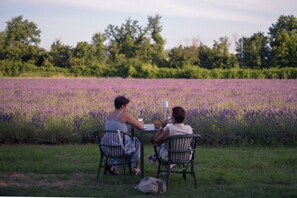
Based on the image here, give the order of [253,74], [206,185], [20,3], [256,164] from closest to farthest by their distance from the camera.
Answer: [206,185]
[256,164]
[20,3]
[253,74]

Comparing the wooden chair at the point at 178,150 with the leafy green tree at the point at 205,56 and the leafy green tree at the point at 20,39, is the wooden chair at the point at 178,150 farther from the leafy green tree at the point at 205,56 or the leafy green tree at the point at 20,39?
the leafy green tree at the point at 20,39

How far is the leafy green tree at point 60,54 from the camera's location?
6528 millimetres

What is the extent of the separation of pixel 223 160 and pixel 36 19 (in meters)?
3.08

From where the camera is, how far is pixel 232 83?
8875mm

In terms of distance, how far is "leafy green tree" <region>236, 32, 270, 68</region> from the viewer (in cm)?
642

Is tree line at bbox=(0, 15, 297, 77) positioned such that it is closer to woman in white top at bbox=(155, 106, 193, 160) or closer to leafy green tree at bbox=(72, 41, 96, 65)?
leafy green tree at bbox=(72, 41, 96, 65)

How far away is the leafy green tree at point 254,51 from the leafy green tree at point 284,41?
0.11 metres

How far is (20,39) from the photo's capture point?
21.3ft

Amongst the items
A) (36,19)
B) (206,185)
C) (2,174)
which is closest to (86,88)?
(36,19)

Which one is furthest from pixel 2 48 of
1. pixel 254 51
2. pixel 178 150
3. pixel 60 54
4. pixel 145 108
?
pixel 254 51

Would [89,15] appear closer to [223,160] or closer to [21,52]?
[21,52]

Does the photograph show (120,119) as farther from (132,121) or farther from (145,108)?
(145,108)

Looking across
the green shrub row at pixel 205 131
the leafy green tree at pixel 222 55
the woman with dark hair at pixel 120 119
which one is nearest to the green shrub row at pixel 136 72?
the leafy green tree at pixel 222 55

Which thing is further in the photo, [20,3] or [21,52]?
[21,52]
